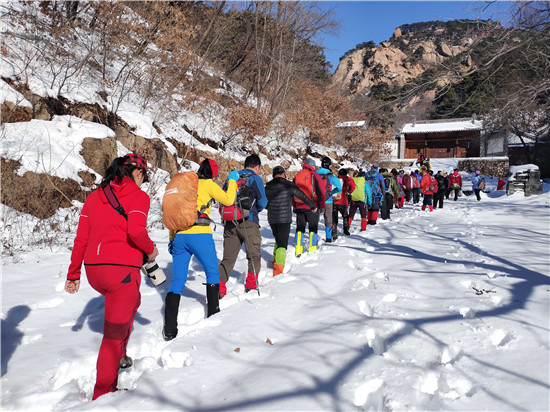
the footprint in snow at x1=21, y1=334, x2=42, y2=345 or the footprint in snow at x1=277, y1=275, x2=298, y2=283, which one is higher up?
the footprint in snow at x1=277, y1=275, x2=298, y2=283

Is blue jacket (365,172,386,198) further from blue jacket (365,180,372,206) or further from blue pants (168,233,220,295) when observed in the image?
blue pants (168,233,220,295)

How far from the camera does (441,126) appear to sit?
45.6m

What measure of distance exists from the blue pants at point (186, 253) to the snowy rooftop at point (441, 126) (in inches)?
1770

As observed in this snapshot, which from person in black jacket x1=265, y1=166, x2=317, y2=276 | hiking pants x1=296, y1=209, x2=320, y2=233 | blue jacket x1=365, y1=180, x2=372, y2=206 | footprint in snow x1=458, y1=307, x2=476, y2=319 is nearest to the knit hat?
person in black jacket x1=265, y1=166, x2=317, y2=276

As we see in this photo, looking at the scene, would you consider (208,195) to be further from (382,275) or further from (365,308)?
(382,275)

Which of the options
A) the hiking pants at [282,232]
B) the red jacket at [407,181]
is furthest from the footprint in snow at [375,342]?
the red jacket at [407,181]

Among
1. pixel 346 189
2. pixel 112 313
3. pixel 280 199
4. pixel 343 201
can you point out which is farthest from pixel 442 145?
pixel 112 313

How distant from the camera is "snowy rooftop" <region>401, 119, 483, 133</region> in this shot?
43.2 metres

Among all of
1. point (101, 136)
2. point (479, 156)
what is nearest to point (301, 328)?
point (101, 136)

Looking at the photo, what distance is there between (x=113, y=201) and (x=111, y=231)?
0.24 m

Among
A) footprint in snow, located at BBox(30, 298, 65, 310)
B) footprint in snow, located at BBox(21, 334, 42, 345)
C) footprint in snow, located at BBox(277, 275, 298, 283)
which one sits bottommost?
footprint in snow, located at BBox(21, 334, 42, 345)

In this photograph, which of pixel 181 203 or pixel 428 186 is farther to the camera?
pixel 428 186

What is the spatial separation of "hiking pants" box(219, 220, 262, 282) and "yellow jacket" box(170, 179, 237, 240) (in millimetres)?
724

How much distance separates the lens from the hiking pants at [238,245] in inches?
198
